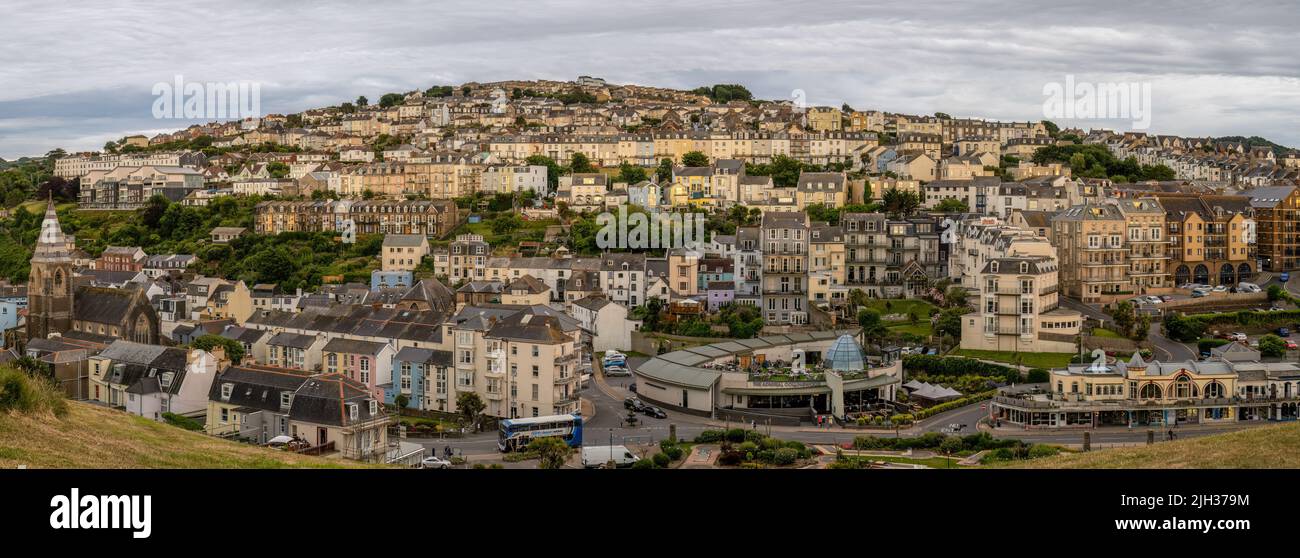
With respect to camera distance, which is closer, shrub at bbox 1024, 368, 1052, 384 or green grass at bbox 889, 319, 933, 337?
shrub at bbox 1024, 368, 1052, 384

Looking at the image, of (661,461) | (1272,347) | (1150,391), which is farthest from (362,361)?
(1272,347)

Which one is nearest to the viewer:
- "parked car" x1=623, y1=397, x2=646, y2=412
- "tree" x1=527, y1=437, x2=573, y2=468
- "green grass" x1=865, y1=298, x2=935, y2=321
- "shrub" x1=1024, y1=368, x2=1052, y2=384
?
"tree" x1=527, y1=437, x2=573, y2=468

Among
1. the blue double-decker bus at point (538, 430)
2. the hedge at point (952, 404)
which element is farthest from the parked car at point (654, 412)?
the hedge at point (952, 404)

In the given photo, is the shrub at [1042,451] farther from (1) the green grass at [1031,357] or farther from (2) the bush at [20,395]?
(2) the bush at [20,395]

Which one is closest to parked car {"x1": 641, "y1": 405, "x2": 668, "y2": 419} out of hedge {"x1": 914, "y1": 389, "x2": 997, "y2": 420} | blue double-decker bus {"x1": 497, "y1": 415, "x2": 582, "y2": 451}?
blue double-decker bus {"x1": 497, "y1": 415, "x2": 582, "y2": 451}

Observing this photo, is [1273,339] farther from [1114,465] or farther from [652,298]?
[1114,465]

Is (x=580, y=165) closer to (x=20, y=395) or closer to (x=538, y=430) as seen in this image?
(x=538, y=430)

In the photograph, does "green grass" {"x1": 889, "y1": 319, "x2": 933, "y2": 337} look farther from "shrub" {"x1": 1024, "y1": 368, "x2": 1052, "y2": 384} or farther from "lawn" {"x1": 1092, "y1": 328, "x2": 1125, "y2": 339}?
"shrub" {"x1": 1024, "y1": 368, "x2": 1052, "y2": 384}
